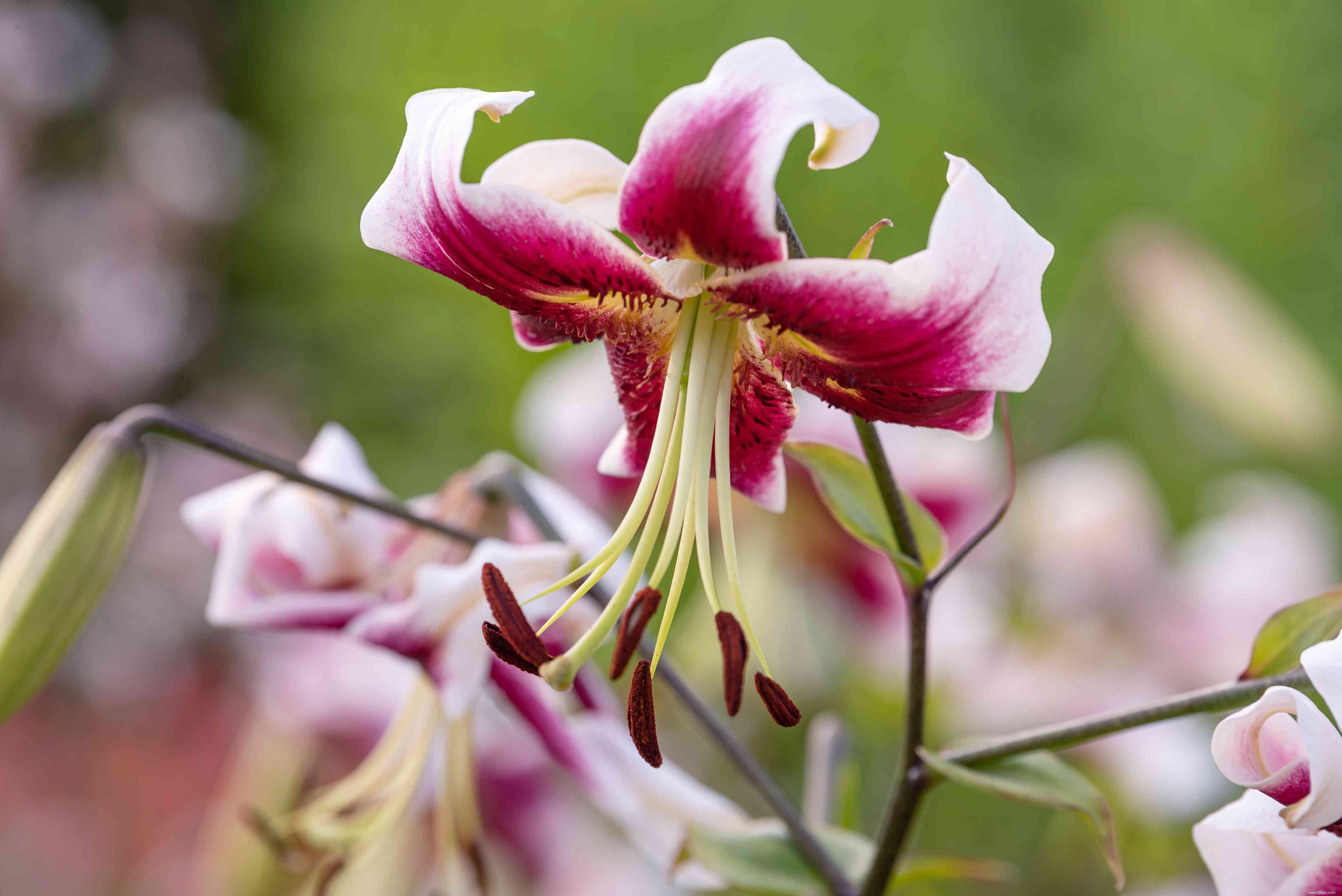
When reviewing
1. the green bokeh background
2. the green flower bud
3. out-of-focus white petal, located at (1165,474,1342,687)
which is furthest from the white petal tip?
the green bokeh background

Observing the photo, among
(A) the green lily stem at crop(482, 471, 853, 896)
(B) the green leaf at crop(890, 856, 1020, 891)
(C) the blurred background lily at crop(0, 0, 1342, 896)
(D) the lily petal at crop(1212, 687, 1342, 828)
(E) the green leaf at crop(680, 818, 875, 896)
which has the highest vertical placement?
(D) the lily petal at crop(1212, 687, 1342, 828)

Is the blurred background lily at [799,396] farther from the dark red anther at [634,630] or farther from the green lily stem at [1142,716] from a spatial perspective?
the dark red anther at [634,630]

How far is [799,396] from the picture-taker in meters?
0.68

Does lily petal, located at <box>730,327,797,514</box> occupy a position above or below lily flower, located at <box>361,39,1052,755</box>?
below

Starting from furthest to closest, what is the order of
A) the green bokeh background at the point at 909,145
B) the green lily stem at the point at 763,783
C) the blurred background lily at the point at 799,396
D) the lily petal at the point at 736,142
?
the green bokeh background at the point at 909,145, the blurred background lily at the point at 799,396, the green lily stem at the point at 763,783, the lily petal at the point at 736,142

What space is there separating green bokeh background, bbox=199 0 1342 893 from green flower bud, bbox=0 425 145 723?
175 centimetres

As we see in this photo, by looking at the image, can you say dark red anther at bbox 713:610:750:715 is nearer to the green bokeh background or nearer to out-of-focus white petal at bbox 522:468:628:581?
out-of-focus white petal at bbox 522:468:628:581

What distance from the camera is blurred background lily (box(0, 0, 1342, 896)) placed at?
68 cm

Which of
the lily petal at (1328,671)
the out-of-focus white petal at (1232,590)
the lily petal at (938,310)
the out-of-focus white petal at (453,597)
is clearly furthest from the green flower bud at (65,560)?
the out-of-focus white petal at (1232,590)

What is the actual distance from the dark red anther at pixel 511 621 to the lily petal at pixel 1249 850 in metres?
0.14

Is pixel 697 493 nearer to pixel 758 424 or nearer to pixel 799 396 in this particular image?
pixel 758 424

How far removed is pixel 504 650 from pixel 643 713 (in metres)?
0.04

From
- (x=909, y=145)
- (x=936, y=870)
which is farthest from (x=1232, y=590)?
(x=909, y=145)

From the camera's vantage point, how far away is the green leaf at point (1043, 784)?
0.88 ft
